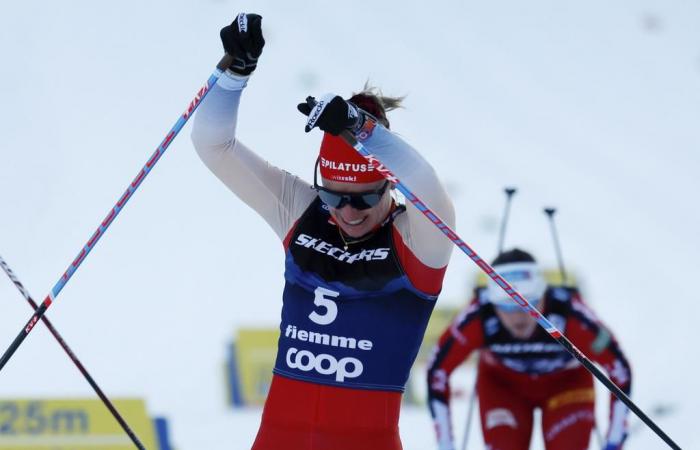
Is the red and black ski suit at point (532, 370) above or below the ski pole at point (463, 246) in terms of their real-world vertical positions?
above

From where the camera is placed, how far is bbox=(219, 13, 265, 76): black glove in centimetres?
302

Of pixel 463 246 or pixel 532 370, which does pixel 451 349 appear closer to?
pixel 532 370

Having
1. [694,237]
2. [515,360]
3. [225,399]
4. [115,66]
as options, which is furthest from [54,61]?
[694,237]

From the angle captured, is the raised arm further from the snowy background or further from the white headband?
the snowy background

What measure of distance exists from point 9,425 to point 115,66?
352 centimetres

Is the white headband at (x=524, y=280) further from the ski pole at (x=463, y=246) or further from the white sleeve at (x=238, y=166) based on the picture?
the ski pole at (x=463, y=246)

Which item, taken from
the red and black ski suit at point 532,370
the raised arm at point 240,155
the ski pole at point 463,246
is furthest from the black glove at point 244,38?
the red and black ski suit at point 532,370

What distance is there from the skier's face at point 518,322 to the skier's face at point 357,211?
2.15 m

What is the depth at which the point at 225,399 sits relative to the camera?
7.86 meters

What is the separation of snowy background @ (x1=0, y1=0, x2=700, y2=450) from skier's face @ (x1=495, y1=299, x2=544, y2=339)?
1.89 meters

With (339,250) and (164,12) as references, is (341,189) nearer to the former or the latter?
(339,250)

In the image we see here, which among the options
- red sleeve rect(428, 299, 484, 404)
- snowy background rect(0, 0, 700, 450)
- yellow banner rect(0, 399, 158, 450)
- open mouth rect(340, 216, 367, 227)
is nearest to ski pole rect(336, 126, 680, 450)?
open mouth rect(340, 216, 367, 227)

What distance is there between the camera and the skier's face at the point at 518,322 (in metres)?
5.14

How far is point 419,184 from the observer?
2949mm
